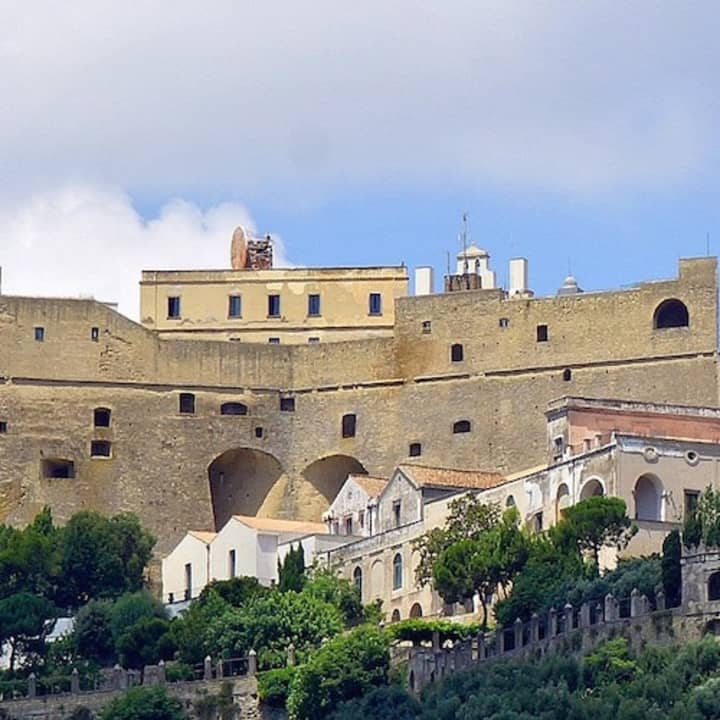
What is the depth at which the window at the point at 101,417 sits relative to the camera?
8838 cm

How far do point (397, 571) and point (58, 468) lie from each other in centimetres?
1503

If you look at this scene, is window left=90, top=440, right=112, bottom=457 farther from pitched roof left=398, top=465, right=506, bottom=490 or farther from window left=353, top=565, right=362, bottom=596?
window left=353, top=565, right=362, bottom=596

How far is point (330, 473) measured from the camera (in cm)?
8875

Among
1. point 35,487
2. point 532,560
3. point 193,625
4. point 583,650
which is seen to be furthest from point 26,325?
point 583,650

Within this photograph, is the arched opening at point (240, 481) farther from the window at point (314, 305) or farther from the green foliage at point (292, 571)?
the green foliage at point (292, 571)

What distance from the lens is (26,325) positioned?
88.4 m

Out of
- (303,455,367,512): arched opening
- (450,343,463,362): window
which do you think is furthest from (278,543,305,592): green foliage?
(450,343,463,362): window

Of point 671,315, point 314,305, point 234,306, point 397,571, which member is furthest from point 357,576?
point 234,306

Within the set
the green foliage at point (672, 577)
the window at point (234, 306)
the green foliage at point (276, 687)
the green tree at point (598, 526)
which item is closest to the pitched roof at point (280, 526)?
the window at point (234, 306)

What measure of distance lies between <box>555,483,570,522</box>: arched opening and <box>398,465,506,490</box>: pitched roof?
11.4ft

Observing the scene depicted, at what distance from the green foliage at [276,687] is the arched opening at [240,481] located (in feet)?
65.5

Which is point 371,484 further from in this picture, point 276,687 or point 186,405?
point 276,687

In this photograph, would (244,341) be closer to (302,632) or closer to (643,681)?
(302,632)

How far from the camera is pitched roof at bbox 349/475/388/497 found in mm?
81125
